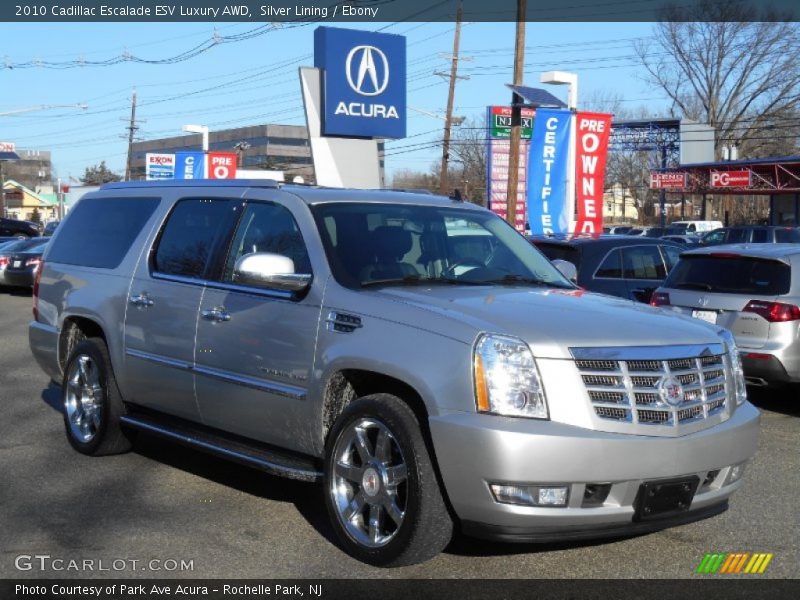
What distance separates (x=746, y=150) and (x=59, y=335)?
232 feet

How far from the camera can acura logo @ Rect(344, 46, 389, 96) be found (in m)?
18.5

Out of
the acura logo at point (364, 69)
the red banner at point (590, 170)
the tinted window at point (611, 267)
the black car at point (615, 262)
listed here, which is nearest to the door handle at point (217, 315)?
the black car at point (615, 262)

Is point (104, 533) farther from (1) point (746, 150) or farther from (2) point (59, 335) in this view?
(1) point (746, 150)

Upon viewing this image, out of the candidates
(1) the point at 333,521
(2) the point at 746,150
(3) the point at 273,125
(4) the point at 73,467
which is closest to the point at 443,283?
(1) the point at 333,521

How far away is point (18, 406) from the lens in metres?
9.12

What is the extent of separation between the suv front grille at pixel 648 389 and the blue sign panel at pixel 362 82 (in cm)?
1419

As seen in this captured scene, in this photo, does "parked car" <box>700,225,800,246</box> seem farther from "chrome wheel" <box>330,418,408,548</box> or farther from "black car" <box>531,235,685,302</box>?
"chrome wheel" <box>330,418,408,548</box>

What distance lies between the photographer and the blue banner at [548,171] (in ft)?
64.4

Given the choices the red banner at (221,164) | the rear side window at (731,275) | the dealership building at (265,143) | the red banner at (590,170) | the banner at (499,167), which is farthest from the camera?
the dealership building at (265,143)

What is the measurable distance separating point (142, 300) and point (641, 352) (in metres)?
3.42

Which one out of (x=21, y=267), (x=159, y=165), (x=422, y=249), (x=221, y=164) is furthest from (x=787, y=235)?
(x=422, y=249)

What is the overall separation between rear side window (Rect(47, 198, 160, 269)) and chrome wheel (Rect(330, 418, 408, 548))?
2.78 m

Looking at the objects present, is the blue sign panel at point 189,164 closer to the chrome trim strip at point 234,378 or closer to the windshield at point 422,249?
the chrome trim strip at point 234,378

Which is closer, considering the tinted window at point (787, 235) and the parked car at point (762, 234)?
the tinted window at point (787, 235)
